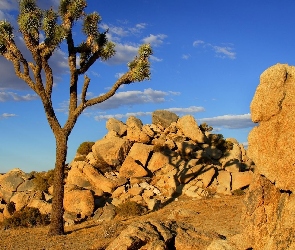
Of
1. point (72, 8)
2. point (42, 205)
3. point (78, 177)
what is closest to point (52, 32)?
point (72, 8)

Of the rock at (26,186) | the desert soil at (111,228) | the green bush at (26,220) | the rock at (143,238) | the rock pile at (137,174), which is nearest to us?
the rock at (143,238)

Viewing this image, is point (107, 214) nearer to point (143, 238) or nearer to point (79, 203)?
point (79, 203)

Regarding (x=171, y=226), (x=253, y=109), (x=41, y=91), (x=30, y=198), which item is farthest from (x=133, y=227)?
(x=30, y=198)

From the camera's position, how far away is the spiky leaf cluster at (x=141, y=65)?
15.6 meters

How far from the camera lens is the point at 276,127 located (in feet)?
20.2

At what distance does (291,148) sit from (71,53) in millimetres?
11823

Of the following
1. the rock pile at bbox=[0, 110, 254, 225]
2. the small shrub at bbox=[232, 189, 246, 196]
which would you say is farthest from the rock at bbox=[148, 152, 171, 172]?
the small shrub at bbox=[232, 189, 246, 196]

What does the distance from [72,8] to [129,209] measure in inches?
366

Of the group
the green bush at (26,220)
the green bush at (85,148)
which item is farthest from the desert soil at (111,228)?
the green bush at (85,148)

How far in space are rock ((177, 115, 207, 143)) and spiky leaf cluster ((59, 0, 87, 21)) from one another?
46.3 feet

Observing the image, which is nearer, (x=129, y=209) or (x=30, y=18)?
(x=30, y=18)

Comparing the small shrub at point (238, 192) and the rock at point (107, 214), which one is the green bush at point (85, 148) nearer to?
the rock at point (107, 214)

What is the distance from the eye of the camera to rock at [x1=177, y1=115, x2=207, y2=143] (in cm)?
2808

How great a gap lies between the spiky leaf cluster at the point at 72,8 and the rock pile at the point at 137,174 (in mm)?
8796
